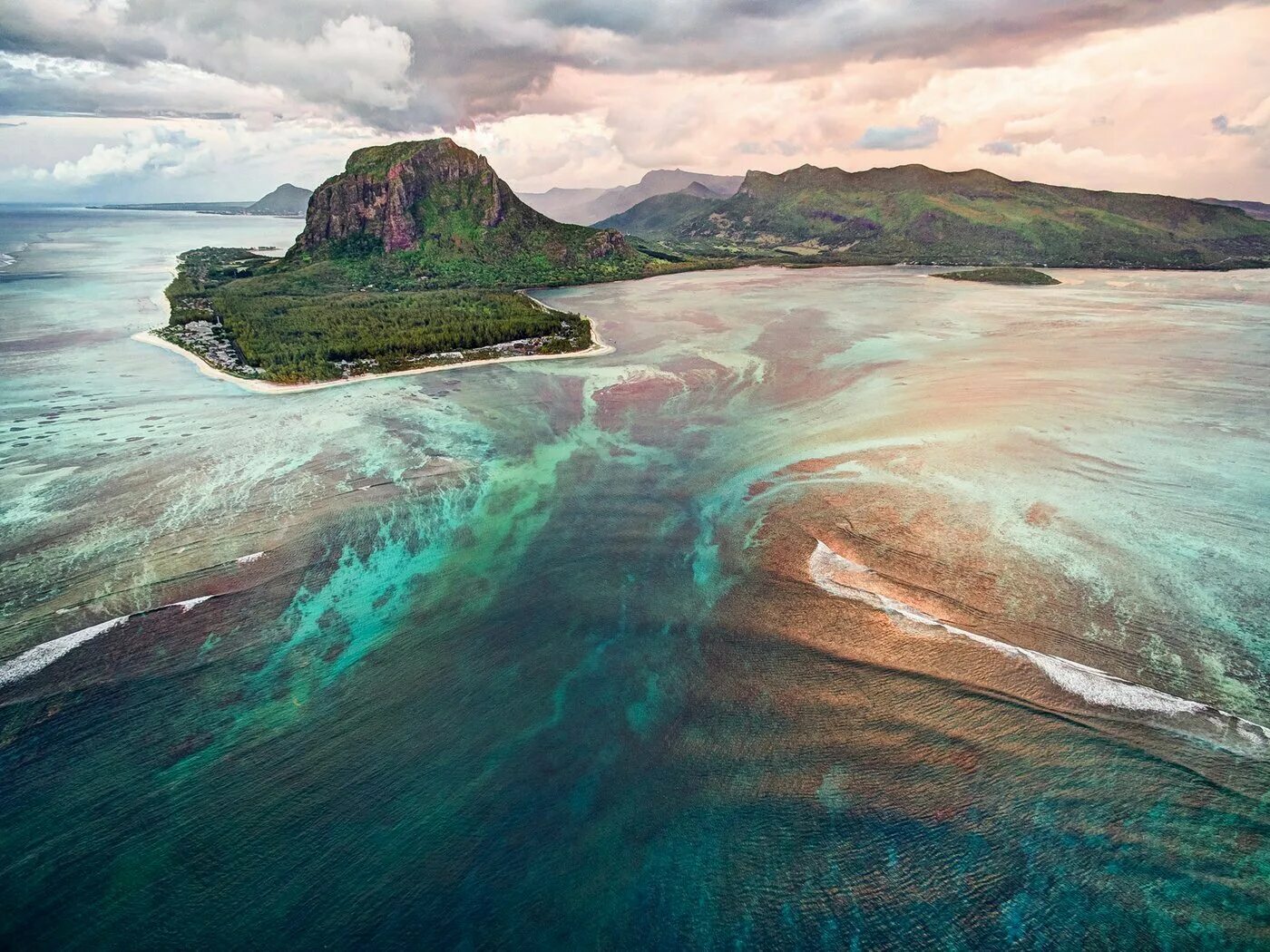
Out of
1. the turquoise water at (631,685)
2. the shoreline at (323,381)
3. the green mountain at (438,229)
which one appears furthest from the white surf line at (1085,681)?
the green mountain at (438,229)

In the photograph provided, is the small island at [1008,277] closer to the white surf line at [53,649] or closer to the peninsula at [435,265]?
the peninsula at [435,265]

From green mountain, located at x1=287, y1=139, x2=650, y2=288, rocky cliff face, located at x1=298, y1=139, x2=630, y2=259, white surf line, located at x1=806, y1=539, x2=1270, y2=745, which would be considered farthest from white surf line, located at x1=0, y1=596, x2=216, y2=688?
rocky cliff face, located at x1=298, y1=139, x2=630, y2=259

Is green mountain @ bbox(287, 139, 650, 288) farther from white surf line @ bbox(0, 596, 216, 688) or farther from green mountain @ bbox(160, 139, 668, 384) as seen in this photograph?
white surf line @ bbox(0, 596, 216, 688)

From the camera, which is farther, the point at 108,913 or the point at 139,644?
the point at 139,644

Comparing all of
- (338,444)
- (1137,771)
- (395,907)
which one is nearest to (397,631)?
(395,907)

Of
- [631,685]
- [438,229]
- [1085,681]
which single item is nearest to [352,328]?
[631,685]

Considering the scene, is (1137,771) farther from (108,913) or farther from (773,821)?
(108,913)
